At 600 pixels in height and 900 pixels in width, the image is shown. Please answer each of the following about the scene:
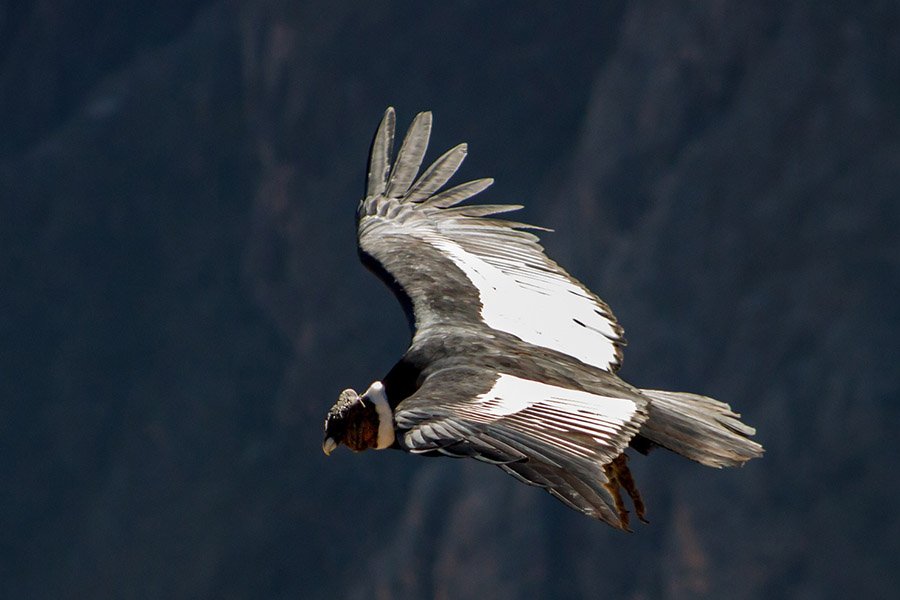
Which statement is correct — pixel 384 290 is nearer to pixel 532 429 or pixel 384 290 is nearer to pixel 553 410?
pixel 553 410

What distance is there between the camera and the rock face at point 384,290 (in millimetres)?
32062

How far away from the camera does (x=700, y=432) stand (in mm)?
9219

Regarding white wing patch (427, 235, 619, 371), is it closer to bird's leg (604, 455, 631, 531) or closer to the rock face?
bird's leg (604, 455, 631, 531)

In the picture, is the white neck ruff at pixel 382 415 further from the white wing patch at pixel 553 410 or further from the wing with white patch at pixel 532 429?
the white wing patch at pixel 553 410

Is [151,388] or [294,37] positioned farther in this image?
[151,388]

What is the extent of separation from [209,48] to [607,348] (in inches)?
1566

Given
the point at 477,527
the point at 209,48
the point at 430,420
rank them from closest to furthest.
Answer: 1. the point at 430,420
2. the point at 477,527
3. the point at 209,48

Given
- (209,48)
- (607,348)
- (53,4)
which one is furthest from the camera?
(53,4)

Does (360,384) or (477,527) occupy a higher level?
Result: (360,384)

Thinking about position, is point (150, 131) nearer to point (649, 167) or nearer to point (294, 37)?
point (294, 37)

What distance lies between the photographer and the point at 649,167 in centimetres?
3628

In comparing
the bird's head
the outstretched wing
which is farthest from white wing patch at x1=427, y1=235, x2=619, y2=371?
the bird's head

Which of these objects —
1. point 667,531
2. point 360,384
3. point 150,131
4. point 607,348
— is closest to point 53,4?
point 150,131

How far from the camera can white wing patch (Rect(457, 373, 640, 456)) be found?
780 cm
